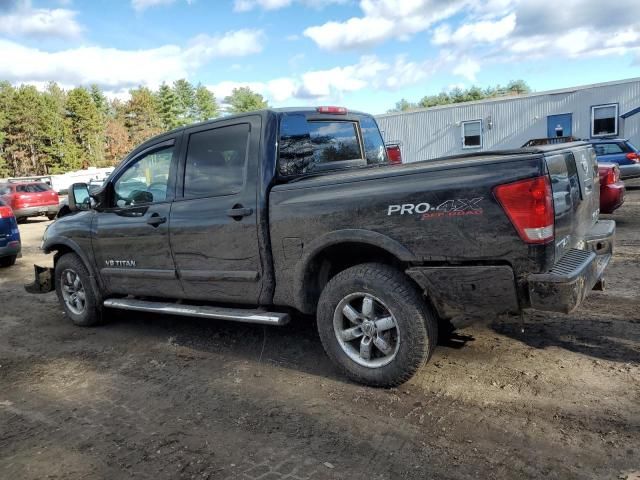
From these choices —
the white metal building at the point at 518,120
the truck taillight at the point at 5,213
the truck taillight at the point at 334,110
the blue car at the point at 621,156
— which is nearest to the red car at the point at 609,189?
the truck taillight at the point at 334,110

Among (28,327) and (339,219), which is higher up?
(339,219)

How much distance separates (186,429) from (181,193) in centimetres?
204

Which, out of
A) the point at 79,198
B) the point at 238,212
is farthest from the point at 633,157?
the point at 79,198

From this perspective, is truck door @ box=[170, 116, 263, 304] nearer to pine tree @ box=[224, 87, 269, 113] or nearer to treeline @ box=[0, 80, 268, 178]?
treeline @ box=[0, 80, 268, 178]

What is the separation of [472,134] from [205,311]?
22185 millimetres

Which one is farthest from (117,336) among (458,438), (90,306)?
(458,438)

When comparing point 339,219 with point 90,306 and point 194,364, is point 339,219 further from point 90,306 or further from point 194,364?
point 90,306

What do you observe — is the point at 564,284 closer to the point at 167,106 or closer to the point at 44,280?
the point at 44,280

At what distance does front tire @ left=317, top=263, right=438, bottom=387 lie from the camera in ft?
11.2

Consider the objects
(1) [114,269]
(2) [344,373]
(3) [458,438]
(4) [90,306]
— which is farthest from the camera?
(4) [90,306]

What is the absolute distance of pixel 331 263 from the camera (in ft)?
13.0

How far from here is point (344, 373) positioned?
12.4 feet

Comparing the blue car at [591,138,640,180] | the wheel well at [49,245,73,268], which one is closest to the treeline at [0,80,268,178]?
the blue car at [591,138,640,180]

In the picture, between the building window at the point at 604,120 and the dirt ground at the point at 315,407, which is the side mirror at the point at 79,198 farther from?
the building window at the point at 604,120
